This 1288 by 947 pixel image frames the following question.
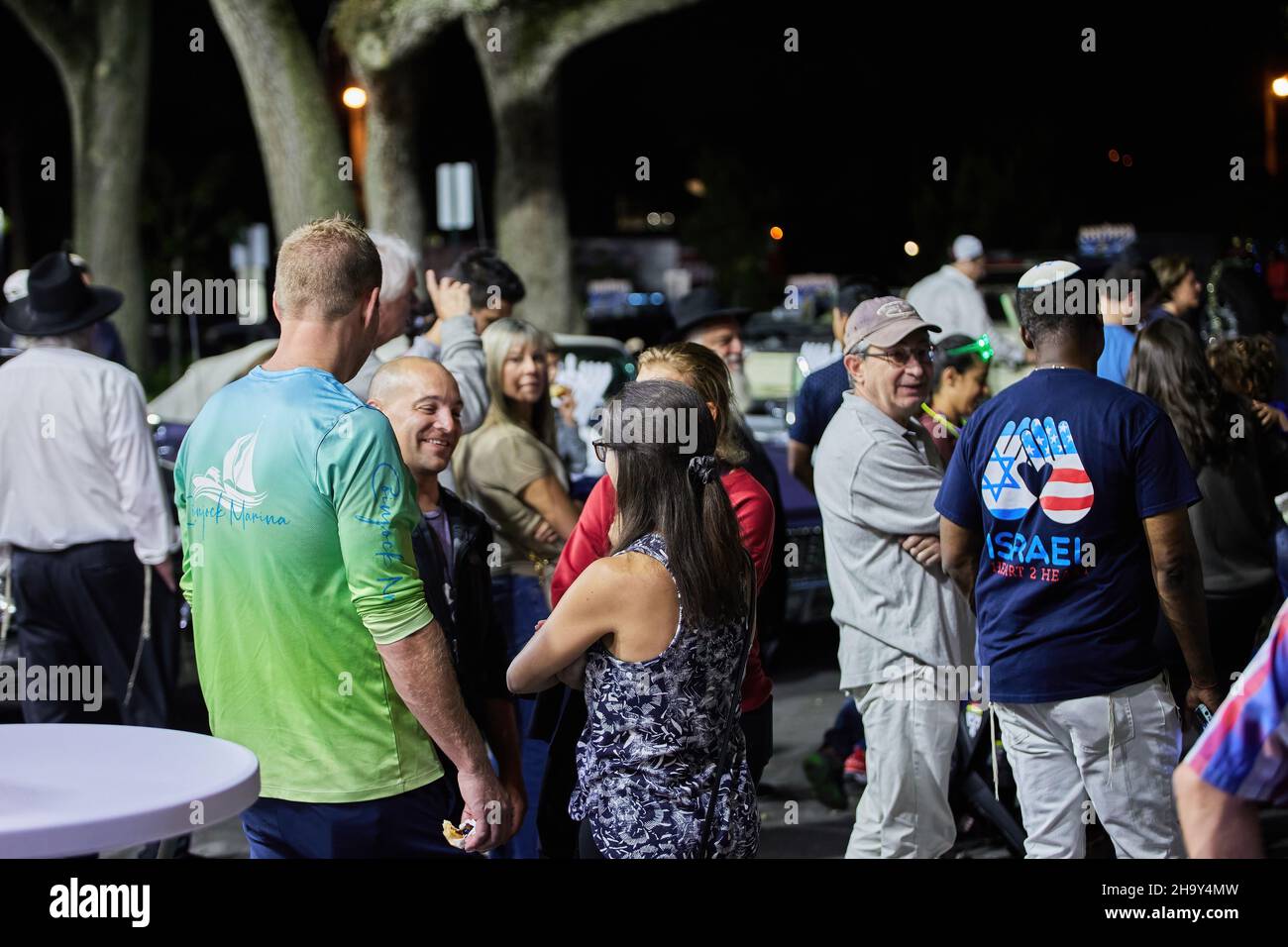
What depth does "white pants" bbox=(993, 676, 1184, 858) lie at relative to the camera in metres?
3.96

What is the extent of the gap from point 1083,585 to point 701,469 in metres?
1.18

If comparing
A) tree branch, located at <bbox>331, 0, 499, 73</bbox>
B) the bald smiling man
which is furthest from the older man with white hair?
tree branch, located at <bbox>331, 0, 499, 73</bbox>

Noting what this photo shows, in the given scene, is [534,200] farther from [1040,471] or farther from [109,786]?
[109,786]

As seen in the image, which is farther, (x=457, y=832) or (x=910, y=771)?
(x=910, y=771)

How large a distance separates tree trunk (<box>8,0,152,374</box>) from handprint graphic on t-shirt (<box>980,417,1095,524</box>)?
1377 centimetres

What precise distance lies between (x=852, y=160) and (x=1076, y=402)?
3465 centimetres

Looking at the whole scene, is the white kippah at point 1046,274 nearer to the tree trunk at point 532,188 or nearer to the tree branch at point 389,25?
the tree branch at point 389,25

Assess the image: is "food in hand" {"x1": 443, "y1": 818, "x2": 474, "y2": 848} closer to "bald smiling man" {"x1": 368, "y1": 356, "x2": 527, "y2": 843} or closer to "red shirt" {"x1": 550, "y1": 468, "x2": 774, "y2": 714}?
"bald smiling man" {"x1": 368, "y1": 356, "x2": 527, "y2": 843}

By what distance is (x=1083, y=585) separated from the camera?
157 inches

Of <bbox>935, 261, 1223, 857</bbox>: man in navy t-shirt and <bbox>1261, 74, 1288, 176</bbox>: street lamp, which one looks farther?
<bbox>1261, 74, 1288, 176</bbox>: street lamp

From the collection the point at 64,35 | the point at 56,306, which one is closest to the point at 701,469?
the point at 56,306

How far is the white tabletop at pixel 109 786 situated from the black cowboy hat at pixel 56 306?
286 centimetres

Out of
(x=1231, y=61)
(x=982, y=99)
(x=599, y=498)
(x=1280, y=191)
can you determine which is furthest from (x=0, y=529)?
(x=982, y=99)

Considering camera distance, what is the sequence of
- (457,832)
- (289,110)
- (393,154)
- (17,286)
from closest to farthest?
(457,832) → (17,286) → (289,110) → (393,154)
